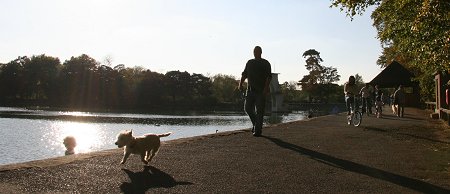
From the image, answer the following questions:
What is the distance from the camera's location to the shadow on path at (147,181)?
466cm

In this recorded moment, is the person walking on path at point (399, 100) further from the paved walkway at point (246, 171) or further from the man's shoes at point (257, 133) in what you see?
the paved walkway at point (246, 171)

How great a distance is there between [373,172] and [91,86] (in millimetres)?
120822

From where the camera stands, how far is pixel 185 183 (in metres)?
5.00

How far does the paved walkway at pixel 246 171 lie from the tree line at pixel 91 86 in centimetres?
11082

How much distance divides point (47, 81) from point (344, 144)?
123089 millimetres

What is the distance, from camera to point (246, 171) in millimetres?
5820

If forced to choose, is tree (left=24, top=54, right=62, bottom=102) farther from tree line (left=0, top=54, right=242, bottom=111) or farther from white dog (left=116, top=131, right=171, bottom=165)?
white dog (left=116, top=131, right=171, bottom=165)

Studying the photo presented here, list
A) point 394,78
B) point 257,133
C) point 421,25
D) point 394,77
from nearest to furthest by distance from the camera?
point 421,25 → point 257,133 → point 394,78 → point 394,77

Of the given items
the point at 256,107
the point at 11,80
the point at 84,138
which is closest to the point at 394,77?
the point at 84,138

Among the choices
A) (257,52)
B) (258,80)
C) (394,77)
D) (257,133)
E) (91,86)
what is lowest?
(257,133)

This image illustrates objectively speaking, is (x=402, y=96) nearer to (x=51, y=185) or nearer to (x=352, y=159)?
(x=352, y=159)

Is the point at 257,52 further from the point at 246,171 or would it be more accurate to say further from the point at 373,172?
the point at 373,172

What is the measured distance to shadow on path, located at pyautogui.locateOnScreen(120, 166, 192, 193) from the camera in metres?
4.66

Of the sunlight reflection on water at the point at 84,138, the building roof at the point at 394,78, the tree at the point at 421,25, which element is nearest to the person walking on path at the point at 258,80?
the tree at the point at 421,25
